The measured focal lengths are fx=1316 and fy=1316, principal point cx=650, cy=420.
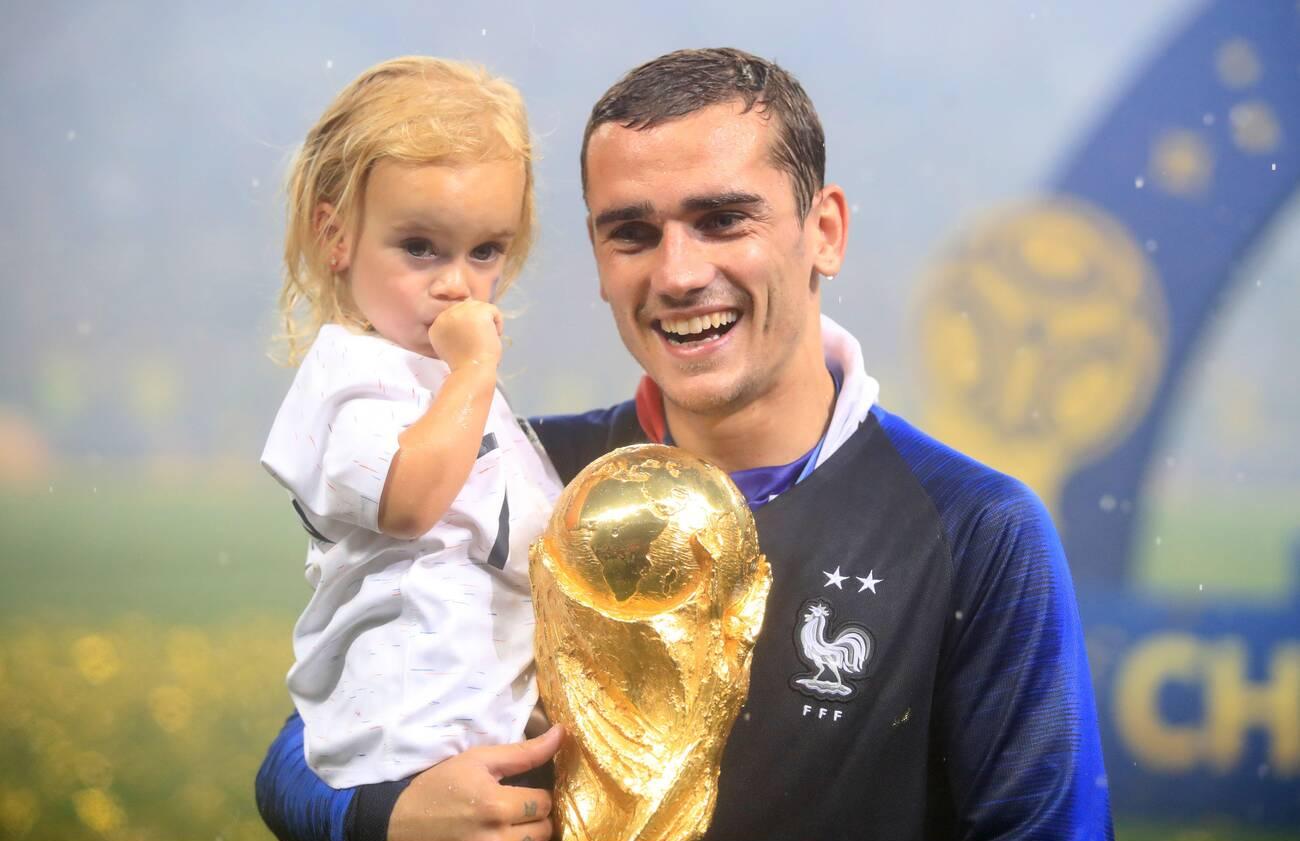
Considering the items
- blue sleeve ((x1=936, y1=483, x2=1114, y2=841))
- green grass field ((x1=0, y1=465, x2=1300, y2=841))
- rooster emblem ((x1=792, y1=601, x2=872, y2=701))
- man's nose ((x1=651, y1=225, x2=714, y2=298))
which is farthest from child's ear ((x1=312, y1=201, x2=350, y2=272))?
green grass field ((x1=0, y1=465, x2=1300, y2=841))

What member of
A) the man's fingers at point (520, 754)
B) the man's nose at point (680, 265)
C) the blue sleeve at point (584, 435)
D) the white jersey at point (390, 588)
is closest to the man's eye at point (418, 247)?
the white jersey at point (390, 588)

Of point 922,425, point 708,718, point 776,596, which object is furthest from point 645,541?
point 922,425

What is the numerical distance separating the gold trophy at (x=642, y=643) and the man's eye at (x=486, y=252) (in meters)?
0.31

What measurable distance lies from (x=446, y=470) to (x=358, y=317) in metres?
0.30

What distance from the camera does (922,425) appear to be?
2.71m

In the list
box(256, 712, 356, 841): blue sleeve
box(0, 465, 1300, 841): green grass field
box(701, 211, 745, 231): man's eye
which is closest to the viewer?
box(256, 712, 356, 841): blue sleeve

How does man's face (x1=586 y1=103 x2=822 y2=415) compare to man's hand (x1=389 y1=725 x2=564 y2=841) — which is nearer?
man's hand (x1=389 y1=725 x2=564 y2=841)

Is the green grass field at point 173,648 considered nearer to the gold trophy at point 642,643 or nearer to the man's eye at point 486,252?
the man's eye at point 486,252

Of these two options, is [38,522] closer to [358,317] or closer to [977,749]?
[358,317]

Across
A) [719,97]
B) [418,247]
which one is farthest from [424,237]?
[719,97]

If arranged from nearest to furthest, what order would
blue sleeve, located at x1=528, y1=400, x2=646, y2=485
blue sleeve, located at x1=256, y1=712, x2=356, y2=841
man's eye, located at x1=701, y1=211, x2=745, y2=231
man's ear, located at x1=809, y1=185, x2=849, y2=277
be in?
blue sleeve, located at x1=256, y1=712, x2=356, y2=841 → man's eye, located at x1=701, y1=211, x2=745, y2=231 → man's ear, located at x1=809, y1=185, x2=849, y2=277 → blue sleeve, located at x1=528, y1=400, x2=646, y2=485

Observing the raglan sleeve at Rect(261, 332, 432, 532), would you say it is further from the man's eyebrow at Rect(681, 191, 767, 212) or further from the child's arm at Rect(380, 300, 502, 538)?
the man's eyebrow at Rect(681, 191, 767, 212)

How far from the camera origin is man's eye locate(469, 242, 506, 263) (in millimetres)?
1421

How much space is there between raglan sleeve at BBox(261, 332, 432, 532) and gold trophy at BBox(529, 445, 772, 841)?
0.60 feet
